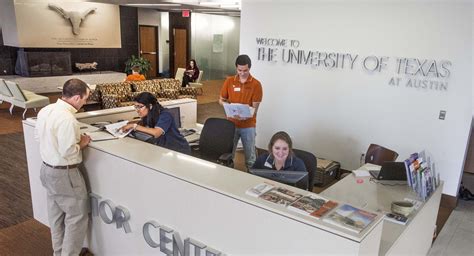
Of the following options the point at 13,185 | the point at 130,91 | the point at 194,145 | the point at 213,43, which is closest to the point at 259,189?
the point at 194,145

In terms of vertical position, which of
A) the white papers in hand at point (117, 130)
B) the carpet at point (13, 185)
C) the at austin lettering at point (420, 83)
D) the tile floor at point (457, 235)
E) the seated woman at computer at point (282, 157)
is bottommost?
the tile floor at point (457, 235)

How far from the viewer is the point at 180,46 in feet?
49.2

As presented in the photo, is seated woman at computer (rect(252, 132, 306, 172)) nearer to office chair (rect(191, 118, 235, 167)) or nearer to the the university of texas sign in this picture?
office chair (rect(191, 118, 235, 167))

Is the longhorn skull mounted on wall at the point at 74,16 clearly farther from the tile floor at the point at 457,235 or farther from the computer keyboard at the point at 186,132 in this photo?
the tile floor at the point at 457,235

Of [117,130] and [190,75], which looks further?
[190,75]

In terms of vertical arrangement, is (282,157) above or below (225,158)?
above

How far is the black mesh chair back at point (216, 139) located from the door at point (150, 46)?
10.6 m

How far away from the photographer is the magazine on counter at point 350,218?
6.22 ft

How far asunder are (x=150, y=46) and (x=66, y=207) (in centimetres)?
1217

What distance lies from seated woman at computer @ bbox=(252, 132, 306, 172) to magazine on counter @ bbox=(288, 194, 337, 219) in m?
0.90

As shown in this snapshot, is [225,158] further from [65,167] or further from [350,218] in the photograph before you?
[350,218]

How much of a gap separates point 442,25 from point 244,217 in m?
3.72

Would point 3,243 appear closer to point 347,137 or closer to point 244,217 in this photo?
point 244,217

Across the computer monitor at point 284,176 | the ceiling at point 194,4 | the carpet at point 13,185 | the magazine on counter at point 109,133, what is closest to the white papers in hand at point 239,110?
the magazine on counter at point 109,133
